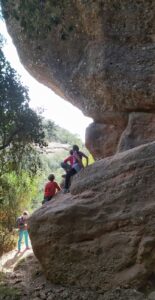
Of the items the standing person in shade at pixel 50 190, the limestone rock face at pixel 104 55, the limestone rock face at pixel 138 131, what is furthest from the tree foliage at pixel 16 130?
the limestone rock face at pixel 138 131

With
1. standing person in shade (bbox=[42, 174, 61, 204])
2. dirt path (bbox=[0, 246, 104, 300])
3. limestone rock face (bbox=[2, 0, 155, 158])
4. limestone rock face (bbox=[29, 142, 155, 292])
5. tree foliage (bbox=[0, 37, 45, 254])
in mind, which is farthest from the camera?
tree foliage (bbox=[0, 37, 45, 254])

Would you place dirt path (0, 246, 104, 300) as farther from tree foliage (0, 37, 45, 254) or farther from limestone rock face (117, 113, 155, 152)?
limestone rock face (117, 113, 155, 152)

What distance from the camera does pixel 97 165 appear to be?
1053 cm

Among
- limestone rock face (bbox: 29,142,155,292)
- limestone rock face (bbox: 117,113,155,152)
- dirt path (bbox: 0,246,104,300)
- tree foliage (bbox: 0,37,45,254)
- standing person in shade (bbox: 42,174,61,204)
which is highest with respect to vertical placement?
tree foliage (bbox: 0,37,45,254)

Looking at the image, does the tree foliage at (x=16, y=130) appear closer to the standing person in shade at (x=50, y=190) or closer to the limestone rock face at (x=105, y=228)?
the standing person in shade at (x=50, y=190)

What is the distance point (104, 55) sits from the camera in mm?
12297

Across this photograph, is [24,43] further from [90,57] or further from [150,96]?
[150,96]

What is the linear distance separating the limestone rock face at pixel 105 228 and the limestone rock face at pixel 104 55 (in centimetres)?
287

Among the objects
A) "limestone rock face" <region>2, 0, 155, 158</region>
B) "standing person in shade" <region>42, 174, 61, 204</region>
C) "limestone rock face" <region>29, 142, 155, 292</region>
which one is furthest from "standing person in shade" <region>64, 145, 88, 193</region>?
"limestone rock face" <region>2, 0, 155, 158</region>

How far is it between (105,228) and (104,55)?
5634 mm

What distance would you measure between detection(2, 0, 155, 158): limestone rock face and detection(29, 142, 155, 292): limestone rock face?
287 cm

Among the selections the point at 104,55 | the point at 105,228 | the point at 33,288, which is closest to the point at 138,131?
the point at 104,55

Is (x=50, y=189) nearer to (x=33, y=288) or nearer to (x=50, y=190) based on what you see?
(x=50, y=190)

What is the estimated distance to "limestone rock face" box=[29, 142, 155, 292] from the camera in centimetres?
880
